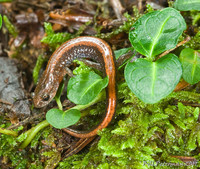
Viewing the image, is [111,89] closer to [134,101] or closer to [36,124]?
[134,101]

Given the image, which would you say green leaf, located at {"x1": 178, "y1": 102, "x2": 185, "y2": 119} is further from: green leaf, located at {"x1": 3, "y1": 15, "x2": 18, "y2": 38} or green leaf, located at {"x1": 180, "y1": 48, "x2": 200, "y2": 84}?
green leaf, located at {"x1": 3, "y1": 15, "x2": 18, "y2": 38}

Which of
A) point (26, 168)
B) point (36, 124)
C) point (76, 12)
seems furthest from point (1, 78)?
point (76, 12)

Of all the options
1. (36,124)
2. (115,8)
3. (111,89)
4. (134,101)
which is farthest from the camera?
(115,8)

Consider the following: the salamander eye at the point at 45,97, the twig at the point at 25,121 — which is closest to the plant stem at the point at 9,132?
the twig at the point at 25,121

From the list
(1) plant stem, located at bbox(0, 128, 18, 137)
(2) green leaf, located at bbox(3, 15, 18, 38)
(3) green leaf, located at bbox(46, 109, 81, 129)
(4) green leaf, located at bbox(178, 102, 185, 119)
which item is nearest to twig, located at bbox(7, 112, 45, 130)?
(1) plant stem, located at bbox(0, 128, 18, 137)

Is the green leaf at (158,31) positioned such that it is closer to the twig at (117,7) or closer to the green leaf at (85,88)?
the green leaf at (85,88)
